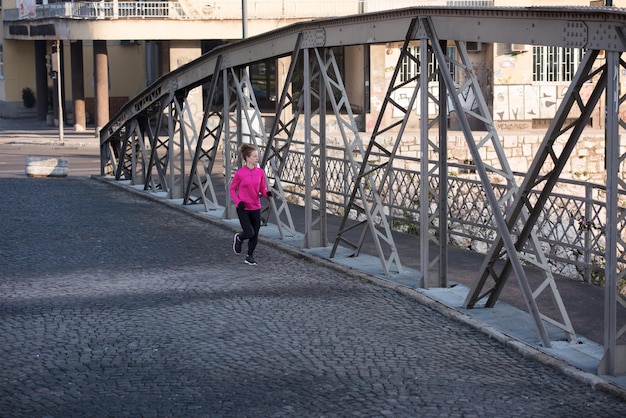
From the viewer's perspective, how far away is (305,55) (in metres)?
14.7

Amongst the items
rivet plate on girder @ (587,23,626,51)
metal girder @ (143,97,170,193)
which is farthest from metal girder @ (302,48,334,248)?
metal girder @ (143,97,170,193)

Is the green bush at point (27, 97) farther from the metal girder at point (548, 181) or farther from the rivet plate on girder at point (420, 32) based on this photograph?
the metal girder at point (548, 181)

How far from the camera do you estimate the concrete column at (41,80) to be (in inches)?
1895

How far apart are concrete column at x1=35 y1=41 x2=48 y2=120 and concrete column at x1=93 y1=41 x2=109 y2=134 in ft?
24.8

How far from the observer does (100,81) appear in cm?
4109

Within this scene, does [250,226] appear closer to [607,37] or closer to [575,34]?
[575,34]

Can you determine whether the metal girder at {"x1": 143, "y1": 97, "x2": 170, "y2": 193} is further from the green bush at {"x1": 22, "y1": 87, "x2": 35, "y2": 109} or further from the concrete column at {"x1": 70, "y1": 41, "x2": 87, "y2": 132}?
the green bush at {"x1": 22, "y1": 87, "x2": 35, "y2": 109}

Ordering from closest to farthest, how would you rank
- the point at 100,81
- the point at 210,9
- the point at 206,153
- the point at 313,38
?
the point at 313,38 < the point at 206,153 < the point at 210,9 < the point at 100,81

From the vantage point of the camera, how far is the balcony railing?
4041cm

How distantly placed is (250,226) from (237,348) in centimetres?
483

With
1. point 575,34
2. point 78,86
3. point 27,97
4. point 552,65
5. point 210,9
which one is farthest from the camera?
point 27,97

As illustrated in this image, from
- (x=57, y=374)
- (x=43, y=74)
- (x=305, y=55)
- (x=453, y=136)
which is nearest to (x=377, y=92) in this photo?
(x=453, y=136)

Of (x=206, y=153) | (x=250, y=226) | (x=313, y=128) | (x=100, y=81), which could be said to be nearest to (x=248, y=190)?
(x=250, y=226)

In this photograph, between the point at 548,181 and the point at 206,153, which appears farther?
the point at 206,153
